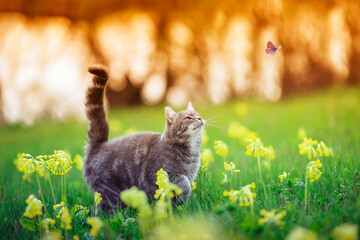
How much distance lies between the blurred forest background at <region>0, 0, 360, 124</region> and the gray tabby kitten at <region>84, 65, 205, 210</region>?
6.47m

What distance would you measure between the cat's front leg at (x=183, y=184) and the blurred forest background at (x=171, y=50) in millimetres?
6981

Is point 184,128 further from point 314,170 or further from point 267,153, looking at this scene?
point 314,170

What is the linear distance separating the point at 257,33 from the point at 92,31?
5.10 metres

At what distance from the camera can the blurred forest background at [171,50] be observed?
356 inches

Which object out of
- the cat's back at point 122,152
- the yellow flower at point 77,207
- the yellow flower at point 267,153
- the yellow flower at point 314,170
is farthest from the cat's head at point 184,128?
the yellow flower at point 314,170

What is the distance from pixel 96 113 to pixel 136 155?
0.62 m

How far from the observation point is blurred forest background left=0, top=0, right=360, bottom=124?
356 inches

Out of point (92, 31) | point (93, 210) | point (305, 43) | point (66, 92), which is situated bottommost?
point (93, 210)

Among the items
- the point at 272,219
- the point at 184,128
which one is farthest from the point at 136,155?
the point at 272,219

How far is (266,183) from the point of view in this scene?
2.79 metres

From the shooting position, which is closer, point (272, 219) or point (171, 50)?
point (272, 219)

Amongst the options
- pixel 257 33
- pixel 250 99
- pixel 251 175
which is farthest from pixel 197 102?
pixel 251 175

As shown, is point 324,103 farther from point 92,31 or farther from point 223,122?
point 92,31

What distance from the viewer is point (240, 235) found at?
1.86 metres
